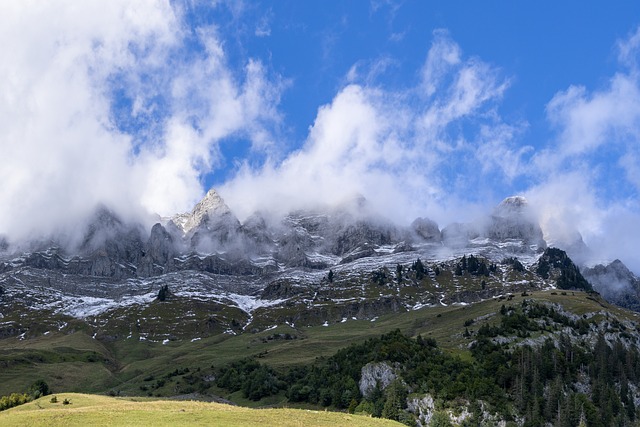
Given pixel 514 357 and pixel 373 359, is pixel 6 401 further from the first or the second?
pixel 514 357

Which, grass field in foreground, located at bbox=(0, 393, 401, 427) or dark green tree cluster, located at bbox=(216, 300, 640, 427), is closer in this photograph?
grass field in foreground, located at bbox=(0, 393, 401, 427)

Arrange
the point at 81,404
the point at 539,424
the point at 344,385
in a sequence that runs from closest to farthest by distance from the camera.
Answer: the point at 81,404 < the point at 539,424 < the point at 344,385

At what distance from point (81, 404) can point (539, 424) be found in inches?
4772

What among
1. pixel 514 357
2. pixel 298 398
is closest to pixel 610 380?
pixel 514 357

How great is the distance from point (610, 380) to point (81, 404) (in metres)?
A: 172

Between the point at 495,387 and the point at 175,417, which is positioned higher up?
the point at 495,387

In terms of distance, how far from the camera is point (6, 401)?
8806cm

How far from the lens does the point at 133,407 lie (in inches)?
2943

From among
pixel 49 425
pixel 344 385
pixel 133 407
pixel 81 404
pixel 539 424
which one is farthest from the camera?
pixel 344 385

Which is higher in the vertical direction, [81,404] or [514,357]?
[514,357]

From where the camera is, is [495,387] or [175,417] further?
[495,387]

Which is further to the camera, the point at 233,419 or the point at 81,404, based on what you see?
the point at 81,404

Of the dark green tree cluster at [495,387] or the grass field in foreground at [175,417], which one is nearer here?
the grass field in foreground at [175,417]

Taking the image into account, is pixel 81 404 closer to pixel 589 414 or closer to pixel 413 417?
pixel 413 417
